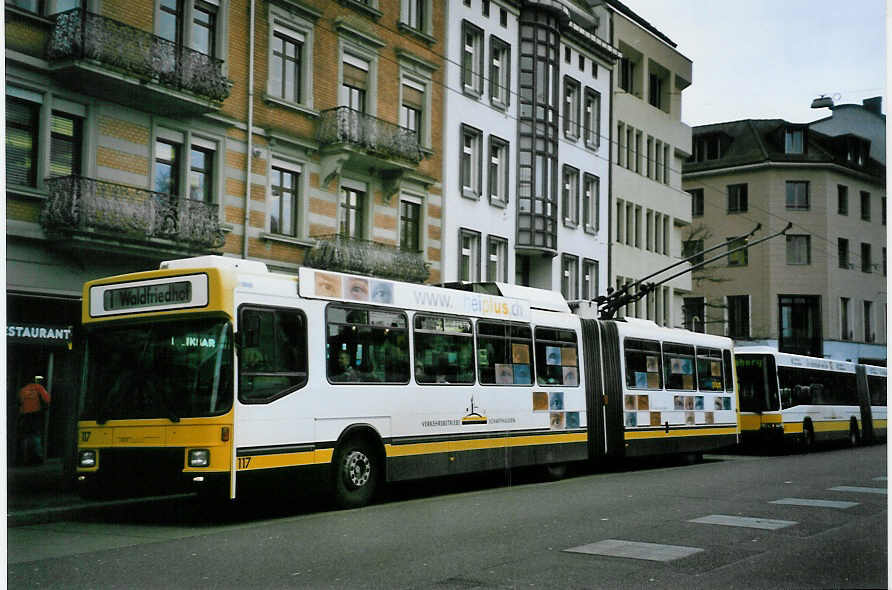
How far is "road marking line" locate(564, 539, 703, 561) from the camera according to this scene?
8.37 meters

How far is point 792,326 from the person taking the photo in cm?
1166

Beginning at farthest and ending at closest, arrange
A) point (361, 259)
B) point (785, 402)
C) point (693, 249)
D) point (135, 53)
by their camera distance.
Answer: point (785, 402), point (693, 249), point (361, 259), point (135, 53)

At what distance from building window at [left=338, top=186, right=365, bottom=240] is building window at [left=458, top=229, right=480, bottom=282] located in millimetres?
1554

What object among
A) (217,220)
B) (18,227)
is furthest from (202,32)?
(18,227)

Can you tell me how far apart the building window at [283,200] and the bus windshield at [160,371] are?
2166 millimetres

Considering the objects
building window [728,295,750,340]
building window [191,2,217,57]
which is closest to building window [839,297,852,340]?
building window [728,295,750,340]

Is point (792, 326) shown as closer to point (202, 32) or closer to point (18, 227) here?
point (202, 32)

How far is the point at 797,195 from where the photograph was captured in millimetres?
11000

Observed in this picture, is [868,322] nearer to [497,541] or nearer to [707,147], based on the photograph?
[497,541]

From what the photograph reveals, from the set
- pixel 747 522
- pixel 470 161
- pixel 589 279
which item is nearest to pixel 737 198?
pixel 470 161

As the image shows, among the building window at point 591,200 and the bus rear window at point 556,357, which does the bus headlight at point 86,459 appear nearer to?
the bus rear window at point 556,357

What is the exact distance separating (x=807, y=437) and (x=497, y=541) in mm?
13882

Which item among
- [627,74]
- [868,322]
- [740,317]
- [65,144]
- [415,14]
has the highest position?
[415,14]

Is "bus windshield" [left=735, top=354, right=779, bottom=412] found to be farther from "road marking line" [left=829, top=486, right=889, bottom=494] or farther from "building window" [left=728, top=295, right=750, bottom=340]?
"road marking line" [left=829, top=486, right=889, bottom=494]
